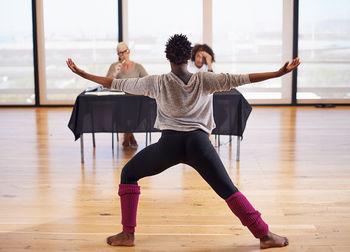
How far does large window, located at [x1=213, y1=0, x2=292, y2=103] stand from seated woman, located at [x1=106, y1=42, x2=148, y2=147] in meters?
3.95

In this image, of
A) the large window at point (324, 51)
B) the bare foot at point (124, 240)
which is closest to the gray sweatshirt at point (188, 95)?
the bare foot at point (124, 240)

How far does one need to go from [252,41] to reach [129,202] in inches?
284

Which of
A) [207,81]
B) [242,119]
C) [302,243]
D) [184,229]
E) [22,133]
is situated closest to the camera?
[207,81]

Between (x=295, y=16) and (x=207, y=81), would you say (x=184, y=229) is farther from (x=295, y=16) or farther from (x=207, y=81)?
(x=295, y=16)

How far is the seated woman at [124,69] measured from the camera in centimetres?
595

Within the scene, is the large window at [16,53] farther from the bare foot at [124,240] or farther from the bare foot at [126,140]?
the bare foot at [124,240]

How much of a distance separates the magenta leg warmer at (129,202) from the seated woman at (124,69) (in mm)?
3036

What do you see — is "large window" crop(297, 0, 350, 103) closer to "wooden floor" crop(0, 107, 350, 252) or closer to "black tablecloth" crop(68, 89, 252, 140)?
"wooden floor" crop(0, 107, 350, 252)

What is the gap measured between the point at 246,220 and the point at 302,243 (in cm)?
46

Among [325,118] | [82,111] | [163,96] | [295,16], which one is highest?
[295,16]

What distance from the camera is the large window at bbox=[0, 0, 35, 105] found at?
9664mm

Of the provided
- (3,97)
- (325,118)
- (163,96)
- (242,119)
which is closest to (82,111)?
(242,119)

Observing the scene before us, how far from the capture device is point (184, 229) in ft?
11.2

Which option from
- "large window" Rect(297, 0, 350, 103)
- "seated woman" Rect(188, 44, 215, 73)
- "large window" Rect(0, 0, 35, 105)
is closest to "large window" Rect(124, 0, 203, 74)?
"large window" Rect(0, 0, 35, 105)
